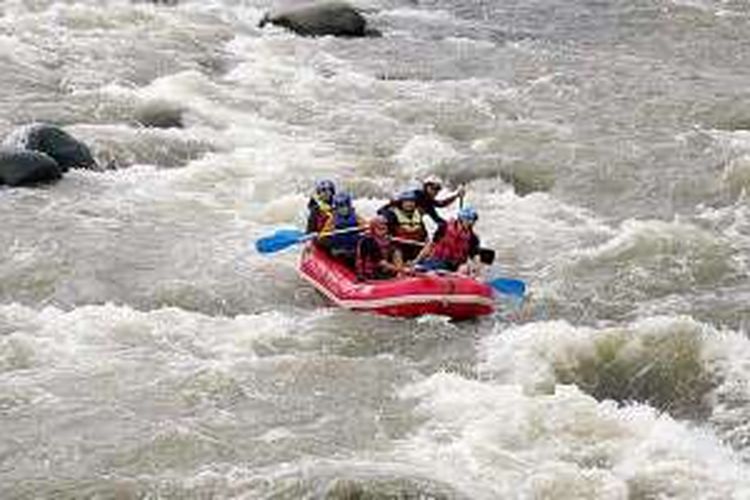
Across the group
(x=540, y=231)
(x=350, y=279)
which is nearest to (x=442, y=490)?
(x=350, y=279)

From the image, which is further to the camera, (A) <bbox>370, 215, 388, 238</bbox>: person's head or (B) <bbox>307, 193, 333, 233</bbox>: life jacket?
(B) <bbox>307, 193, 333, 233</bbox>: life jacket

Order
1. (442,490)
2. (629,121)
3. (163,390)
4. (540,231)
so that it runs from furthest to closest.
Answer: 1. (629,121)
2. (540,231)
3. (163,390)
4. (442,490)

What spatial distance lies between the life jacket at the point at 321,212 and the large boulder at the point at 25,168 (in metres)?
3.57

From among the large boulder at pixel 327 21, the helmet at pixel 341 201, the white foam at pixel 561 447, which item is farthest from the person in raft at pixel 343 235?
the large boulder at pixel 327 21

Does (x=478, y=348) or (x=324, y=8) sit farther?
(x=324, y=8)

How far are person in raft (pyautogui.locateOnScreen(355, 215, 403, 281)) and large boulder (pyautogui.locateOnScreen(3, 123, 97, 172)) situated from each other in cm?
446

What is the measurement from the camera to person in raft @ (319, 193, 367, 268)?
12.9 m

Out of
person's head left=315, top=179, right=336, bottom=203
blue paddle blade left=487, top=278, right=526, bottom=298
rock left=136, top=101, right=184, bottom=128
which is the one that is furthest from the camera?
rock left=136, top=101, right=184, bottom=128

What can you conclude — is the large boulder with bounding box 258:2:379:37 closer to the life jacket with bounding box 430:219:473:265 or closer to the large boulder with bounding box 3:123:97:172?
the large boulder with bounding box 3:123:97:172

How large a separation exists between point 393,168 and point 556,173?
1835mm

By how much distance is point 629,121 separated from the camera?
17547 mm

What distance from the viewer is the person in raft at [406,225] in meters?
12.9

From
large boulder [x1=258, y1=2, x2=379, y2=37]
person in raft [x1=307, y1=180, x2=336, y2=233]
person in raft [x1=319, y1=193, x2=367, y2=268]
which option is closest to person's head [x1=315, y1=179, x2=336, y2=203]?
person in raft [x1=307, y1=180, x2=336, y2=233]

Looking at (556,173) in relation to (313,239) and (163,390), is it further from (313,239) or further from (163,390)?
(163,390)
